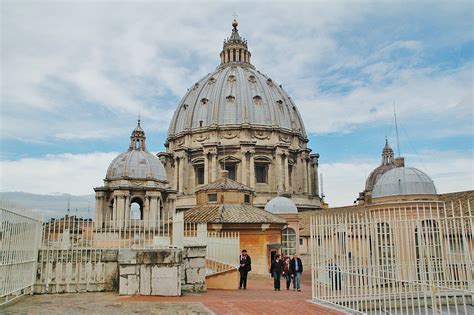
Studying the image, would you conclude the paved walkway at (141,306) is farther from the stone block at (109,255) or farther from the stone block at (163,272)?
the stone block at (109,255)

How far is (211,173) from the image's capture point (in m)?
52.7

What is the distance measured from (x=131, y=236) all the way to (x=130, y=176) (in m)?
24.1

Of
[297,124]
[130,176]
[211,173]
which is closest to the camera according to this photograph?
[130,176]

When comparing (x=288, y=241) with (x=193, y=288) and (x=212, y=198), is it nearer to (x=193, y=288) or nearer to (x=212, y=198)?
(x=212, y=198)

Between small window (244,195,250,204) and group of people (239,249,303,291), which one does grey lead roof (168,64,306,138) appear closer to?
small window (244,195,250,204)

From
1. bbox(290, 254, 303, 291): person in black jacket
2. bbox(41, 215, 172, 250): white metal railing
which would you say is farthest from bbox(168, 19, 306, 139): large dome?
bbox(41, 215, 172, 250): white metal railing

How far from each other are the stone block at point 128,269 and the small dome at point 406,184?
17044 millimetres

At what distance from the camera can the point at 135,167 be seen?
3897 centimetres

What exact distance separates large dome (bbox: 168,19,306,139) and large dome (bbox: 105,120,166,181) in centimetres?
1643

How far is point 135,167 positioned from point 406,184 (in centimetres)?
2391

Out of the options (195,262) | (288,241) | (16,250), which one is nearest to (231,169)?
(288,241)

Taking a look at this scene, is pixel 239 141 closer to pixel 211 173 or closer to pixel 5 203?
pixel 211 173

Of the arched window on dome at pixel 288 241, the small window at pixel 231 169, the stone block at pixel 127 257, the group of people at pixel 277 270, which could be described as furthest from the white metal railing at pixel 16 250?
the small window at pixel 231 169

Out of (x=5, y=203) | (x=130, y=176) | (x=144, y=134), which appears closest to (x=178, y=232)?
(x=5, y=203)
